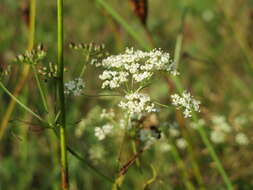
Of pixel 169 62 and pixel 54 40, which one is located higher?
pixel 54 40

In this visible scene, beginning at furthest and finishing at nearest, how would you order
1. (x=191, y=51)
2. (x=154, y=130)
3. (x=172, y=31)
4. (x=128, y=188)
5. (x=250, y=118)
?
(x=172, y=31) → (x=191, y=51) → (x=250, y=118) → (x=128, y=188) → (x=154, y=130)

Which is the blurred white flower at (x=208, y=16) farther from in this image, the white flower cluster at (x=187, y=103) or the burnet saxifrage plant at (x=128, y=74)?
the white flower cluster at (x=187, y=103)

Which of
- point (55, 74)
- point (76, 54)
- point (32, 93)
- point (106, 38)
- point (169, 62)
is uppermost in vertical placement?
point (106, 38)

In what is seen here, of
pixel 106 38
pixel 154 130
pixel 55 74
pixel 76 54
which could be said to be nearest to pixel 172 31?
pixel 106 38

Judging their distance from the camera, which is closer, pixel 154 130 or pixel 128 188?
pixel 154 130

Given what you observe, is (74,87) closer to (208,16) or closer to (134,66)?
(134,66)

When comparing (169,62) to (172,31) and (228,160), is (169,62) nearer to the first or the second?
(228,160)

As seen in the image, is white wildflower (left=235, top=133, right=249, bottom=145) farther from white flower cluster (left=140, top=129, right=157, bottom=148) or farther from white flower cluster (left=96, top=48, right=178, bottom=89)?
white flower cluster (left=96, top=48, right=178, bottom=89)

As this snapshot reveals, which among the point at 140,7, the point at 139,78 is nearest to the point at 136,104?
the point at 139,78

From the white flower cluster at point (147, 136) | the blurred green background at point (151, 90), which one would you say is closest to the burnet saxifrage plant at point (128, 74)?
the blurred green background at point (151, 90)
